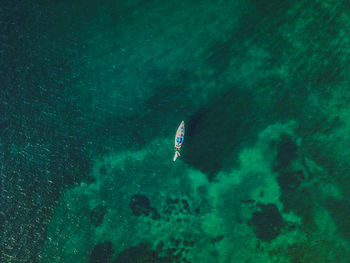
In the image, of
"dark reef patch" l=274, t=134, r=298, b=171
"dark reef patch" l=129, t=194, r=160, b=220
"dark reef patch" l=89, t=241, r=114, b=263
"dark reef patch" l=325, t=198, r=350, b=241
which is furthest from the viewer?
"dark reef patch" l=274, t=134, r=298, b=171

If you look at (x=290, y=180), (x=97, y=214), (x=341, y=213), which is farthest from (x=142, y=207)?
(x=341, y=213)

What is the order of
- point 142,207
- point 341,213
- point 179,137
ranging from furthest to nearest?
point 142,207 < point 179,137 < point 341,213

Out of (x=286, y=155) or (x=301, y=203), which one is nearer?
(x=301, y=203)

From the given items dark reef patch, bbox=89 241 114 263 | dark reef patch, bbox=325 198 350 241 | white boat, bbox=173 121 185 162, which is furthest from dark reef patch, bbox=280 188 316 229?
dark reef patch, bbox=89 241 114 263

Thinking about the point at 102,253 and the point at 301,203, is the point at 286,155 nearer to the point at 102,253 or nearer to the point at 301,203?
the point at 301,203

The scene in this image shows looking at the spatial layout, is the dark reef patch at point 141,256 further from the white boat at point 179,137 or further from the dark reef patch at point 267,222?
the white boat at point 179,137

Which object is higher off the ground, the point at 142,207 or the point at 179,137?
the point at 179,137

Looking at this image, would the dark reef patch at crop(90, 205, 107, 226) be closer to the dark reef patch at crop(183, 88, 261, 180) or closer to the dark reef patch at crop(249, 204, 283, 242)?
the dark reef patch at crop(183, 88, 261, 180)
